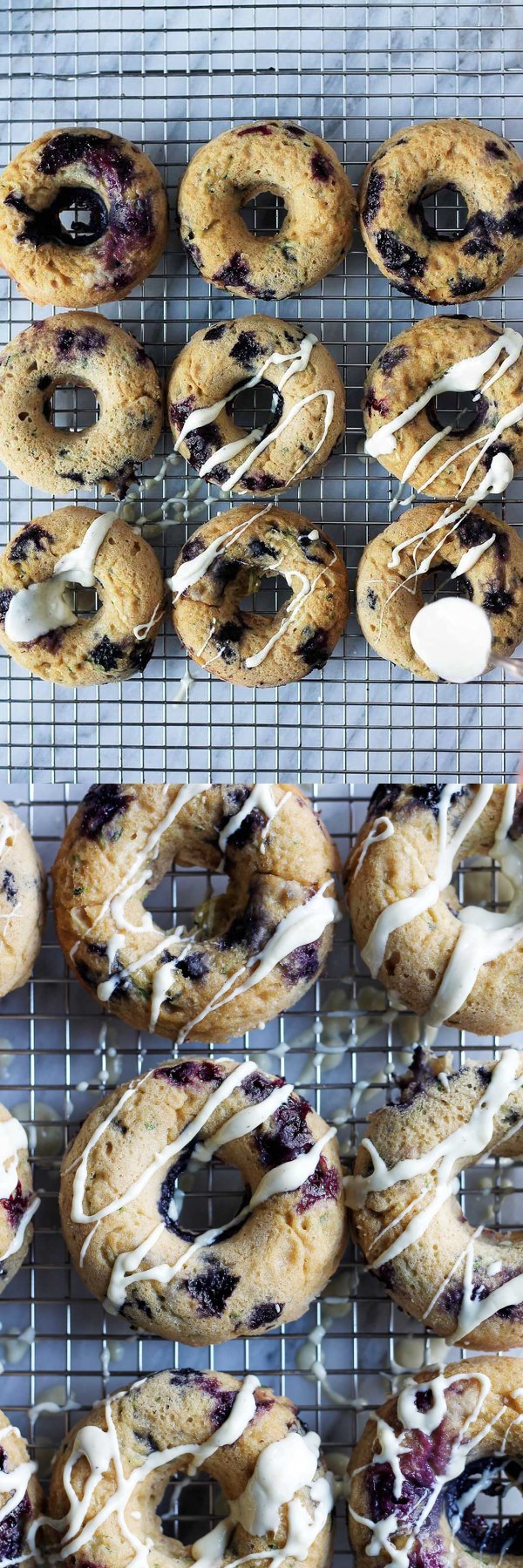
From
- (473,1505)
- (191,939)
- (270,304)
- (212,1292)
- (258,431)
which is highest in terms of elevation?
(270,304)

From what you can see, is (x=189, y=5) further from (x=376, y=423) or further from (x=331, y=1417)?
(x=331, y=1417)

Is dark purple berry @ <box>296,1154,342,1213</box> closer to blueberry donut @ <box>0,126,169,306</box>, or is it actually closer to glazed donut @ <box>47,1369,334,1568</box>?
glazed donut @ <box>47,1369,334,1568</box>

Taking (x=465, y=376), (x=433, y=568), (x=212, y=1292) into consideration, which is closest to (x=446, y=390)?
(x=465, y=376)

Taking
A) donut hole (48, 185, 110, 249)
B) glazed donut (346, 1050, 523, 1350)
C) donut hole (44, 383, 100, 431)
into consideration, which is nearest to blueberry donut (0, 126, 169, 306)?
donut hole (48, 185, 110, 249)

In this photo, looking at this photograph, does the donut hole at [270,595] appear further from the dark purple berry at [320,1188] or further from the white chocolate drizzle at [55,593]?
the dark purple berry at [320,1188]

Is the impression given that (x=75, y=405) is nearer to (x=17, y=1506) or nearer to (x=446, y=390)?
(x=446, y=390)

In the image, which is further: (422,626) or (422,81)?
(422,81)

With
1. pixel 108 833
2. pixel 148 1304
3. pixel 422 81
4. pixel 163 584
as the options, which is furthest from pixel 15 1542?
pixel 422 81
